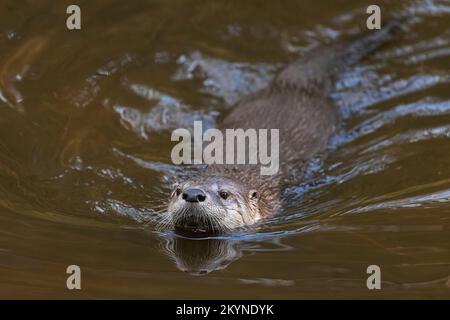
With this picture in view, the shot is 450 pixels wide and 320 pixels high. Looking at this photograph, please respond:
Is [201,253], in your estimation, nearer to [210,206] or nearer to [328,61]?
[210,206]

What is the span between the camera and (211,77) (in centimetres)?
631

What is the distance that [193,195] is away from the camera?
4.00 m

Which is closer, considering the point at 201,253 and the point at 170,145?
the point at 201,253

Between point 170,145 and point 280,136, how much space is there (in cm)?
76

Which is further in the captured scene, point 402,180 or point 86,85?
point 86,85

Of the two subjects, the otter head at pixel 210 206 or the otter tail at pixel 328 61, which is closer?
the otter head at pixel 210 206

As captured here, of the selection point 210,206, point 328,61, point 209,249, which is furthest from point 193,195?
point 328,61

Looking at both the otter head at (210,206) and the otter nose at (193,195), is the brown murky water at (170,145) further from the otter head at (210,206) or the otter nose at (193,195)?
the otter nose at (193,195)

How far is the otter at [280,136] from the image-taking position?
164 inches

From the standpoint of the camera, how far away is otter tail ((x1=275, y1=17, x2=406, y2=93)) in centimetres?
597

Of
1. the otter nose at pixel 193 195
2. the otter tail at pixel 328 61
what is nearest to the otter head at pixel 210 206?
the otter nose at pixel 193 195

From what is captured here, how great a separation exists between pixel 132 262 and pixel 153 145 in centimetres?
192

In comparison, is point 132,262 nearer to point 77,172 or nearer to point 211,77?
point 77,172
